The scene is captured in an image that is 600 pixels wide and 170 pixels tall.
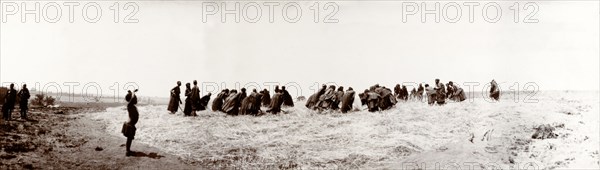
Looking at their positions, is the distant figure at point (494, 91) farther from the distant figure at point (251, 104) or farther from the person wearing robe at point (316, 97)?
the distant figure at point (251, 104)

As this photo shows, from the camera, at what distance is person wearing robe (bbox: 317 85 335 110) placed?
24.2 meters

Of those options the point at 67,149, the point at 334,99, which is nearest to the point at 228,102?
the point at 334,99

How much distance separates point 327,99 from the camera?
24.3m

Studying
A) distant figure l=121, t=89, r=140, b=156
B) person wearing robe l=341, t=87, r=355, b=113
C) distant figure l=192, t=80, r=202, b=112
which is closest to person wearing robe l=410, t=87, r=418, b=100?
person wearing robe l=341, t=87, r=355, b=113

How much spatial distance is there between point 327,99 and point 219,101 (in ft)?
17.5

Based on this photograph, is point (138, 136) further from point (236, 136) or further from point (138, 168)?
point (138, 168)

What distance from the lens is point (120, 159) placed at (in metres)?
12.9

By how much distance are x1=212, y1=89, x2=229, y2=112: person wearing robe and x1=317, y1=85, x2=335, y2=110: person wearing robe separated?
470cm

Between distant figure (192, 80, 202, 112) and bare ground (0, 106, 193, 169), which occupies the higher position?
distant figure (192, 80, 202, 112)

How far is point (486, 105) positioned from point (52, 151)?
17298mm

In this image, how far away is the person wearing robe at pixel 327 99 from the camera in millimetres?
24177

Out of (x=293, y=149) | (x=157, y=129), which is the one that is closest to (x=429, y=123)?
(x=293, y=149)

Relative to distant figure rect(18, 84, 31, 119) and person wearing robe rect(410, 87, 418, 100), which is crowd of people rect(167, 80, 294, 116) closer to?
distant figure rect(18, 84, 31, 119)

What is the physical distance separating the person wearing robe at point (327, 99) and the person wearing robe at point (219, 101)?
4.70 m
